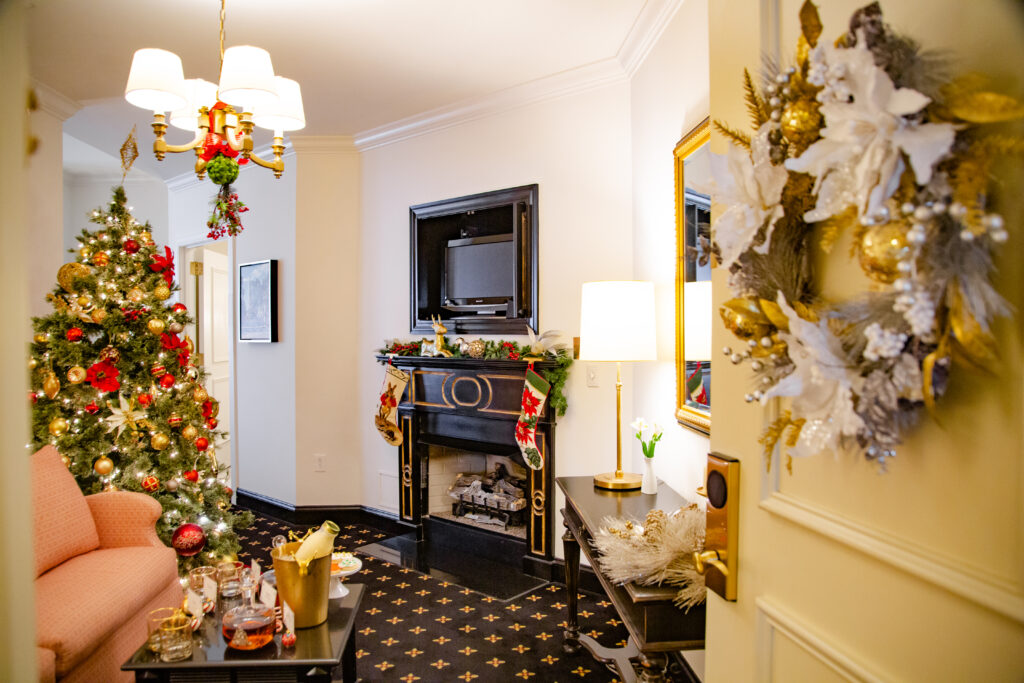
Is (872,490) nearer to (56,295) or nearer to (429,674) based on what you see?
(429,674)

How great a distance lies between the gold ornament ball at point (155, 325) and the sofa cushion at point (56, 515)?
70cm

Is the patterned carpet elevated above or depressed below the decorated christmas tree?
below

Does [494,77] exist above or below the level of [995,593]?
above

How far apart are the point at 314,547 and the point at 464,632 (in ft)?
3.84

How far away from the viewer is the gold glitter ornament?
2730 mm

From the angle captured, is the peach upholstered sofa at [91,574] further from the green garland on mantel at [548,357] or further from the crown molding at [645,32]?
the crown molding at [645,32]

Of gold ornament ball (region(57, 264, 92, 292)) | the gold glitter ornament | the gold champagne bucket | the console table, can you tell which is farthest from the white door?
→ gold ornament ball (region(57, 264, 92, 292))

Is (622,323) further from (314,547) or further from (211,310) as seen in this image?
(211,310)

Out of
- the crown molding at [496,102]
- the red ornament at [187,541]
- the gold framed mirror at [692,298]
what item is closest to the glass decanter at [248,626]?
the red ornament at [187,541]

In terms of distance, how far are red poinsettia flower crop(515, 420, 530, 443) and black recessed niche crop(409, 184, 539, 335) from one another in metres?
0.58

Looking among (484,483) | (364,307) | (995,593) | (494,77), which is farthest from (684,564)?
(364,307)

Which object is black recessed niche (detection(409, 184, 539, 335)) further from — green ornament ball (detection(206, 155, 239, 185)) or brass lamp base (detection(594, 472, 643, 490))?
green ornament ball (detection(206, 155, 239, 185))

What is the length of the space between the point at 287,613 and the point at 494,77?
116 inches

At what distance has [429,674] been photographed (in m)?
2.31
